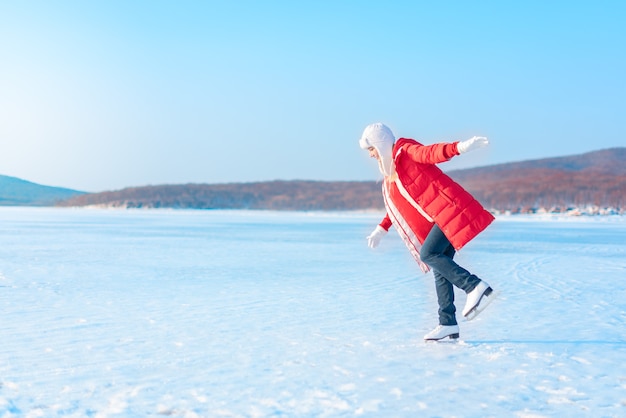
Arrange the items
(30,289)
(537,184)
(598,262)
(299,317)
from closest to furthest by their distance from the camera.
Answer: (299,317) < (30,289) < (598,262) < (537,184)

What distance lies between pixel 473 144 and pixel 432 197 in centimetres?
47

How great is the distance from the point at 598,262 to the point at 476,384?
7.39 metres

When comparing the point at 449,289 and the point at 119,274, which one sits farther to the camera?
the point at 119,274

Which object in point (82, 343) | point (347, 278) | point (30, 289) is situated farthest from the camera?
point (347, 278)

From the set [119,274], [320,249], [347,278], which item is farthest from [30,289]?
[320,249]

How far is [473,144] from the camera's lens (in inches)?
134

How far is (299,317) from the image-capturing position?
15.7ft

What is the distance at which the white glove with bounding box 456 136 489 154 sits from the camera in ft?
11.2

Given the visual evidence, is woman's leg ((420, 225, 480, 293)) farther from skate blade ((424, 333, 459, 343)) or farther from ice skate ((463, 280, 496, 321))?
skate blade ((424, 333, 459, 343))

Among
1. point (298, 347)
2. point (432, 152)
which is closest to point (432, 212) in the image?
point (432, 152)

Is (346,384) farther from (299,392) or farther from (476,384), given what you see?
(476,384)

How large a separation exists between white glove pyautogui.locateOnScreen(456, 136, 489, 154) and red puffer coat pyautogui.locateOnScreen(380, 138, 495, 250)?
0.19m

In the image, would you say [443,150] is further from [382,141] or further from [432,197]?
[382,141]

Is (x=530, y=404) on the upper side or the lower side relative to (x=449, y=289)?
lower
